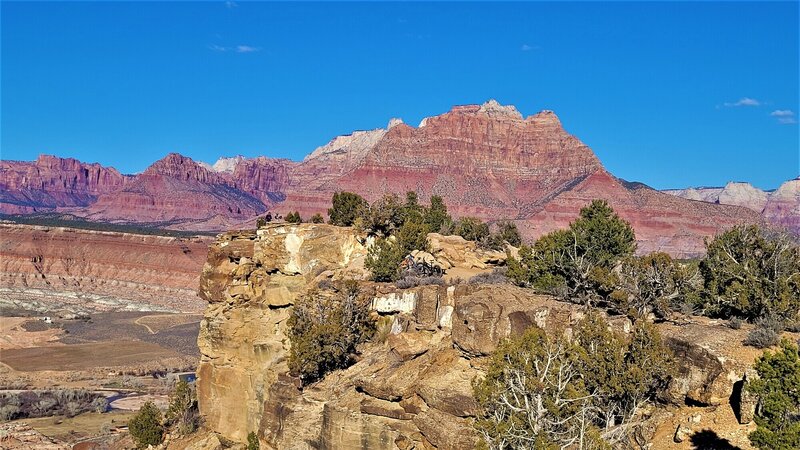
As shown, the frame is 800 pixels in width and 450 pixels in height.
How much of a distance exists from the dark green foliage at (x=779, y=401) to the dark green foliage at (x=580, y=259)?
7.17 metres

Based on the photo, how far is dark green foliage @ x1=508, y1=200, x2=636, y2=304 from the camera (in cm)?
2388

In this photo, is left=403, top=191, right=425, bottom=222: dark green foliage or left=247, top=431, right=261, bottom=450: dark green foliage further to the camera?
left=403, top=191, right=425, bottom=222: dark green foliage

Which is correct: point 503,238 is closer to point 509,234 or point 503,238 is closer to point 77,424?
point 509,234

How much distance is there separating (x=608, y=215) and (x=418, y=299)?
1536cm

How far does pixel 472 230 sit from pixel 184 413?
2002 centimetres

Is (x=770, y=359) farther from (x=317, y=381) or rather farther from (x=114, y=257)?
(x=114, y=257)

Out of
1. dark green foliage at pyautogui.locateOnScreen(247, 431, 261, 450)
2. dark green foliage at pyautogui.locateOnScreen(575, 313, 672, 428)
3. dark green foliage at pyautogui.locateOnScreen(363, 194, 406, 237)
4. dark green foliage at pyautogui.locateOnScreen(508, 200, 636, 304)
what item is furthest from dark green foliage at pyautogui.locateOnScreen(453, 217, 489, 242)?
dark green foliage at pyautogui.locateOnScreen(575, 313, 672, 428)

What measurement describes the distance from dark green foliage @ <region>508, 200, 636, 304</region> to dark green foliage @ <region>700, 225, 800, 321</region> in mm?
3758

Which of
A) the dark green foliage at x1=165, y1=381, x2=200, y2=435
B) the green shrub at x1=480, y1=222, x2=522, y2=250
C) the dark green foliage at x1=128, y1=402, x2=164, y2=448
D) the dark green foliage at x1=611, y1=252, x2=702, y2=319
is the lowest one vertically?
the dark green foliage at x1=128, y1=402, x2=164, y2=448

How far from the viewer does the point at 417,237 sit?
32406mm

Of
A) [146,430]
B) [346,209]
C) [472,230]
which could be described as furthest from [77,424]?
[472,230]

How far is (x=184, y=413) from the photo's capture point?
110ft

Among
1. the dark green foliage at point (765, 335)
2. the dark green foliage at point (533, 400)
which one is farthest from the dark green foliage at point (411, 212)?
the dark green foliage at point (765, 335)

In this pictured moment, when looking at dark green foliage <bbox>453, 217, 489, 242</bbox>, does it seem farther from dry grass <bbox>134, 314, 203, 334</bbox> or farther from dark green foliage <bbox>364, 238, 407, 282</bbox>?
dry grass <bbox>134, 314, 203, 334</bbox>
